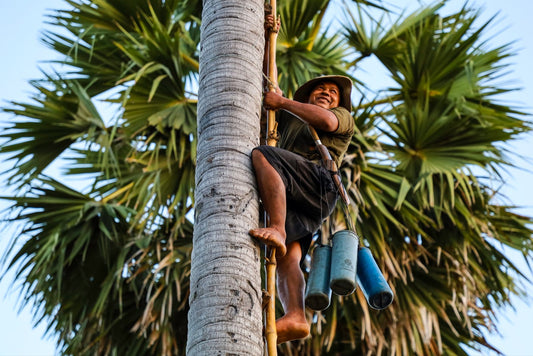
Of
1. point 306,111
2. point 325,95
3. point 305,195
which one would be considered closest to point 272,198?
point 305,195

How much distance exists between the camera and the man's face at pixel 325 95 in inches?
213

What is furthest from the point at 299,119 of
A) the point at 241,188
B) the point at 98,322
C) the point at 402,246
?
the point at 98,322

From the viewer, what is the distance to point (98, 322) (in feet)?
29.2

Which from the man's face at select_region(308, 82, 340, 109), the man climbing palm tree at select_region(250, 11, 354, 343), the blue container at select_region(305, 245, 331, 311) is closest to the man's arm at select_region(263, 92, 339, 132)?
the man climbing palm tree at select_region(250, 11, 354, 343)

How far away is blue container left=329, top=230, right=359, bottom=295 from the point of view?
4000 millimetres

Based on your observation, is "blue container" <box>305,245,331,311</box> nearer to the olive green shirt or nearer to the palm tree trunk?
the palm tree trunk

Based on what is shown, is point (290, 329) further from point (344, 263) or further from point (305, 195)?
point (305, 195)

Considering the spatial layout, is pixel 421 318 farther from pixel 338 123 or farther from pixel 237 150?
pixel 237 150

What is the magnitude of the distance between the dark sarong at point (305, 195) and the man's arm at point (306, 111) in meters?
0.28

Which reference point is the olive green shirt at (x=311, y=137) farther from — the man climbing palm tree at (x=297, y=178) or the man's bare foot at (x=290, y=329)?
the man's bare foot at (x=290, y=329)

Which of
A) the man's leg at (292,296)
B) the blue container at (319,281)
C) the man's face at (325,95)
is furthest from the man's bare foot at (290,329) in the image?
the man's face at (325,95)

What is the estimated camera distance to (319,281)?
418 centimetres

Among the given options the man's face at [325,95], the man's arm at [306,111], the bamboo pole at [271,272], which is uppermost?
the man's face at [325,95]

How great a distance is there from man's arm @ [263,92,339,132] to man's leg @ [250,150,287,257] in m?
0.65
